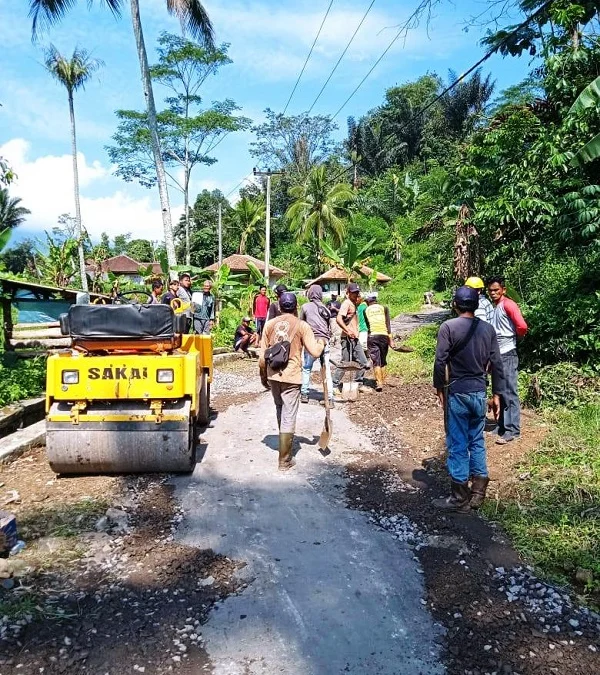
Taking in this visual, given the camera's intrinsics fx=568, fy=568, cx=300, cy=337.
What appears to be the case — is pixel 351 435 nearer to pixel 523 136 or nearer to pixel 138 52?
pixel 523 136

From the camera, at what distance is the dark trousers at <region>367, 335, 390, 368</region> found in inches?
381

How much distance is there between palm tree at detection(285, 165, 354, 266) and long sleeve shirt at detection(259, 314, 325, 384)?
32418 millimetres

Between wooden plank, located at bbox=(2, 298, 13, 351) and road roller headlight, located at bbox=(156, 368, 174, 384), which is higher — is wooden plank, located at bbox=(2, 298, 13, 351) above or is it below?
above

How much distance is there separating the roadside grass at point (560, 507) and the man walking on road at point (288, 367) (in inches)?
83.2

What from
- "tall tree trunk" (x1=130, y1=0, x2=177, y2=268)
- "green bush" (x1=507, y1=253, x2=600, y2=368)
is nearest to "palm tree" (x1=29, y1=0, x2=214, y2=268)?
"tall tree trunk" (x1=130, y1=0, x2=177, y2=268)

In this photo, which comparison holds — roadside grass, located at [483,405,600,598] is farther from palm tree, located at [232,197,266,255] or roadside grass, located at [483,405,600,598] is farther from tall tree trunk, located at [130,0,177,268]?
palm tree, located at [232,197,266,255]

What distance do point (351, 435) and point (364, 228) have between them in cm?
4173

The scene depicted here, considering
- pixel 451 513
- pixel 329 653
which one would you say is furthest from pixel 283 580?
pixel 451 513

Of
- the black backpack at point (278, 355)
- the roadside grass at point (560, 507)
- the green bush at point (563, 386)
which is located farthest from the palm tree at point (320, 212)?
the roadside grass at point (560, 507)

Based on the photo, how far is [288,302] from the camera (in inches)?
237

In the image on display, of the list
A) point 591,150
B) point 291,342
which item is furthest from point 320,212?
point 591,150

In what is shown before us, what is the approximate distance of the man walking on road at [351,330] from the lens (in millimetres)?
9828

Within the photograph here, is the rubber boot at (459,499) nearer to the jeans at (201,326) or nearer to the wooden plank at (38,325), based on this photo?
→ the jeans at (201,326)

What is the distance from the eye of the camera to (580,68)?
9133 mm
